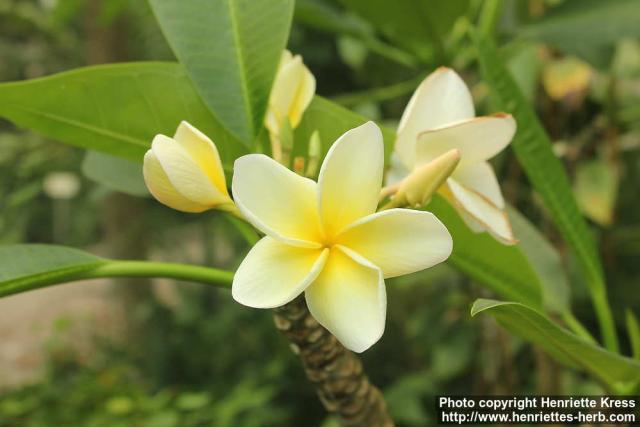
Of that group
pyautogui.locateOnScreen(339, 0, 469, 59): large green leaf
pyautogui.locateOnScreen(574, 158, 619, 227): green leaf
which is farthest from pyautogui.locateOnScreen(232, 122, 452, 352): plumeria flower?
pyautogui.locateOnScreen(574, 158, 619, 227): green leaf

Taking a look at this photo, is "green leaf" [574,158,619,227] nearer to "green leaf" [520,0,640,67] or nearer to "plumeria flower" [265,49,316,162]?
"green leaf" [520,0,640,67]

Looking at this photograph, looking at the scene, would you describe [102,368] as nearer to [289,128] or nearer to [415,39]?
[415,39]

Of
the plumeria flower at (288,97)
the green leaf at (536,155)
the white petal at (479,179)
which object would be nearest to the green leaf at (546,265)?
the green leaf at (536,155)

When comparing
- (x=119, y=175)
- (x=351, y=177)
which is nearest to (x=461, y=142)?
(x=351, y=177)

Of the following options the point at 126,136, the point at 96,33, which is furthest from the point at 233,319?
the point at 126,136

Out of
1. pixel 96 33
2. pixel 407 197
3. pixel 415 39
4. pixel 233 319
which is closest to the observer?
pixel 407 197

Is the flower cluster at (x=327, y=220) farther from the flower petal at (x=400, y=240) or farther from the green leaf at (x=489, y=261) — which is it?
the green leaf at (x=489, y=261)
